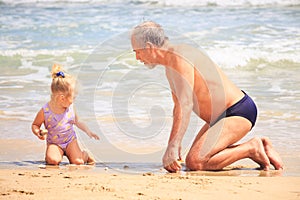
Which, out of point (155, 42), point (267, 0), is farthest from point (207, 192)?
point (267, 0)

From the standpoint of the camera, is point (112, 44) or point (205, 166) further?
point (112, 44)

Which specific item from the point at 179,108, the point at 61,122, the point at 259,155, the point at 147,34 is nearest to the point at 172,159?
the point at 179,108

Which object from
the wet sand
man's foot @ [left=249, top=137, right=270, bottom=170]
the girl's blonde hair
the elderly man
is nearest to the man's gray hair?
the elderly man

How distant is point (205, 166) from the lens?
4.61 metres

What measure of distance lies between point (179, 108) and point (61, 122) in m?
1.11

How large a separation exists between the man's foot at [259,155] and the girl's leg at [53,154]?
1.53 metres

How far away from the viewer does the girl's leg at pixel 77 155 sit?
4867 mm

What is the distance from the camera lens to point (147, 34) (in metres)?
4.49

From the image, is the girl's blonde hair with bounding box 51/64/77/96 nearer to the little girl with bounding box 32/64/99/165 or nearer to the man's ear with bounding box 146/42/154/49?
the little girl with bounding box 32/64/99/165

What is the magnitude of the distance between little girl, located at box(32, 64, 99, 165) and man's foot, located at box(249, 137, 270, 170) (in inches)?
50.2

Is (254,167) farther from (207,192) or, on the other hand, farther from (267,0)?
(267,0)

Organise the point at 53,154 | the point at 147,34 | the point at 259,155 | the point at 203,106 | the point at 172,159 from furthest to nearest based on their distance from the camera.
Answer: the point at 53,154 → the point at 203,106 → the point at 259,155 → the point at 147,34 → the point at 172,159

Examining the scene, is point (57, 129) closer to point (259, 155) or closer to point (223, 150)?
point (223, 150)

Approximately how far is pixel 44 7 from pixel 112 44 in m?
6.13
